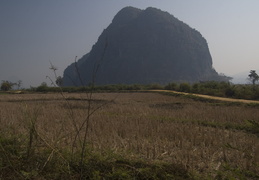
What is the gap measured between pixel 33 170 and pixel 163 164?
172cm

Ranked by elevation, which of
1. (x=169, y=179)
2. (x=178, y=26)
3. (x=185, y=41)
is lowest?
(x=169, y=179)

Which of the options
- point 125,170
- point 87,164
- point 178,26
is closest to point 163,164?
point 125,170

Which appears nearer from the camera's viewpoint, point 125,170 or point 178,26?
point 125,170

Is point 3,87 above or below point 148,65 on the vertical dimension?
below

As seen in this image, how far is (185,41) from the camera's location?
6383 inches

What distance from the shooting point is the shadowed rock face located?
14588 cm

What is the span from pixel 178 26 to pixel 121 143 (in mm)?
182299

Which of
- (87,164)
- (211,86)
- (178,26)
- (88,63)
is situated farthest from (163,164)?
(178,26)

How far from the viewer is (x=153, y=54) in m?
157

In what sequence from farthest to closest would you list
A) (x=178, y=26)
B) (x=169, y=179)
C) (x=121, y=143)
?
(x=178, y=26) < (x=121, y=143) < (x=169, y=179)

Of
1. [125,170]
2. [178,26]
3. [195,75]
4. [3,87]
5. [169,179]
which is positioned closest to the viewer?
[169,179]

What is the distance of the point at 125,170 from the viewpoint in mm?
2809

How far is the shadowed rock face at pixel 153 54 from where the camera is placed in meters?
146

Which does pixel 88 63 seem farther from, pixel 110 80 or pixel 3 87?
pixel 3 87
